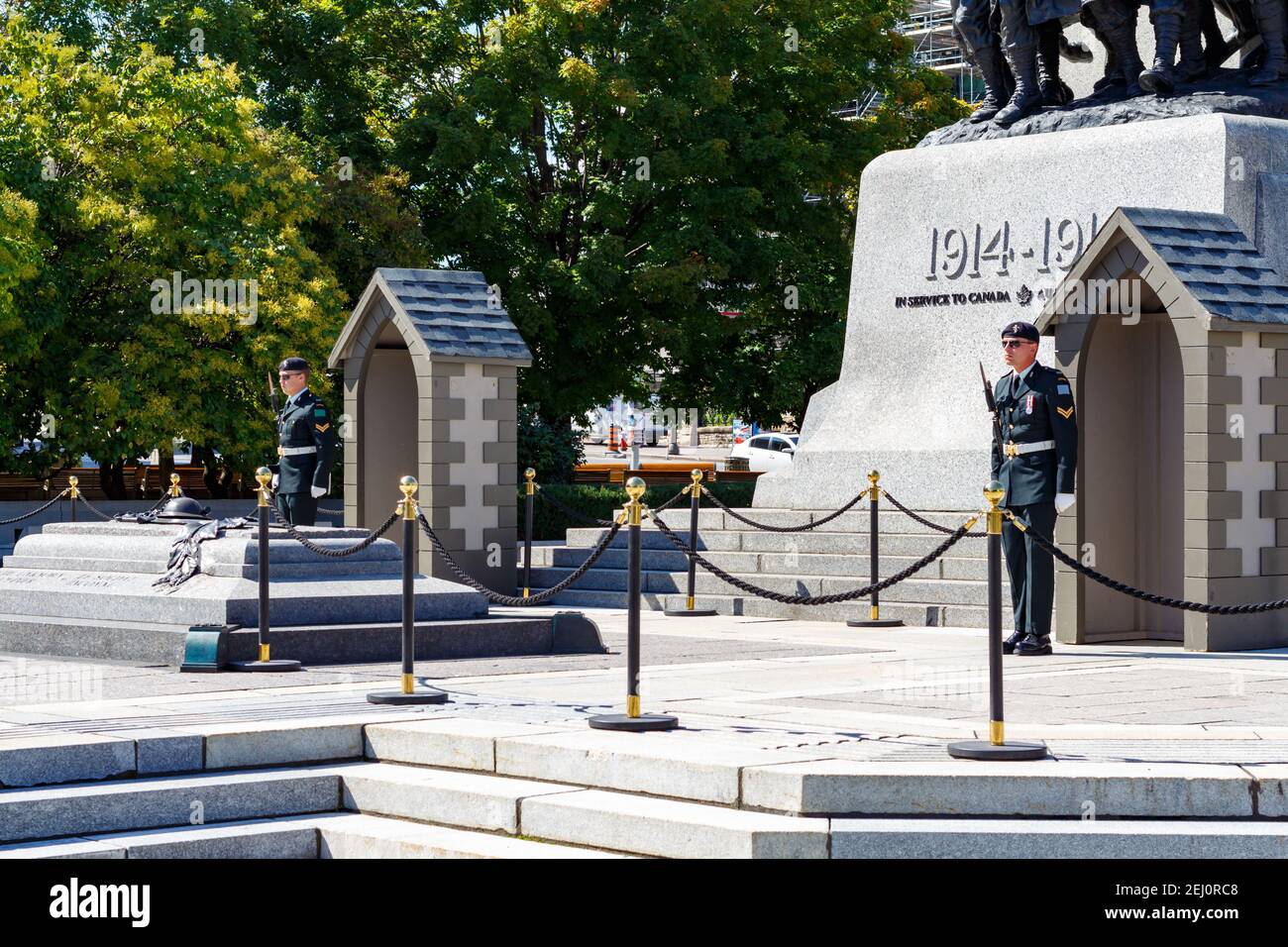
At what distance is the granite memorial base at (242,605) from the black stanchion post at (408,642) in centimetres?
177

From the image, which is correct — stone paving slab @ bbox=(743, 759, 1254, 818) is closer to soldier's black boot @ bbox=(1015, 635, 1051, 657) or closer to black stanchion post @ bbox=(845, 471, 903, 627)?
soldier's black boot @ bbox=(1015, 635, 1051, 657)

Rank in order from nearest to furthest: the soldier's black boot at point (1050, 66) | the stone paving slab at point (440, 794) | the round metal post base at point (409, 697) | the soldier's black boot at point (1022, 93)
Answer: the stone paving slab at point (440, 794), the round metal post base at point (409, 697), the soldier's black boot at point (1022, 93), the soldier's black boot at point (1050, 66)

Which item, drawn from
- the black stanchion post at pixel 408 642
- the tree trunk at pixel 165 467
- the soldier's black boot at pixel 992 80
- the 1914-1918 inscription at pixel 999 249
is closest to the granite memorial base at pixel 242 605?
the black stanchion post at pixel 408 642

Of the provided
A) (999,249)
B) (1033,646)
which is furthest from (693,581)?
(1033,646)

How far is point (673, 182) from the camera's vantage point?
112ft

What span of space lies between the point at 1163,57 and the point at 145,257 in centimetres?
1719

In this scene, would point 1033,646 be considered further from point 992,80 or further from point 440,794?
point 992,80

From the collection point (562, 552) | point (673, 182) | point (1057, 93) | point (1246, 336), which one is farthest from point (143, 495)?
point (1246, 336)

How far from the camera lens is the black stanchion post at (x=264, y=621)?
12102 mm

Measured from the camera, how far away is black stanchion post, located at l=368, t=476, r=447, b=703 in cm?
1047

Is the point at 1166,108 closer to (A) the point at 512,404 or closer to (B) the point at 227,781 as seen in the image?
(A) the point at 512,404

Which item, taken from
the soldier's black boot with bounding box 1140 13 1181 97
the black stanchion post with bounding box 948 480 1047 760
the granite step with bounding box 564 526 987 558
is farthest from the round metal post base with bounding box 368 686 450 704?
the soldier's black boot with bounding box 1140 13 1181 97

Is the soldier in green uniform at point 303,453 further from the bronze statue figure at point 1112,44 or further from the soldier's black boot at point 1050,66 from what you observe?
the soldier's black boot at point 1050,66

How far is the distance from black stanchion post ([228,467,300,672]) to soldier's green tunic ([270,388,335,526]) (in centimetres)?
310
